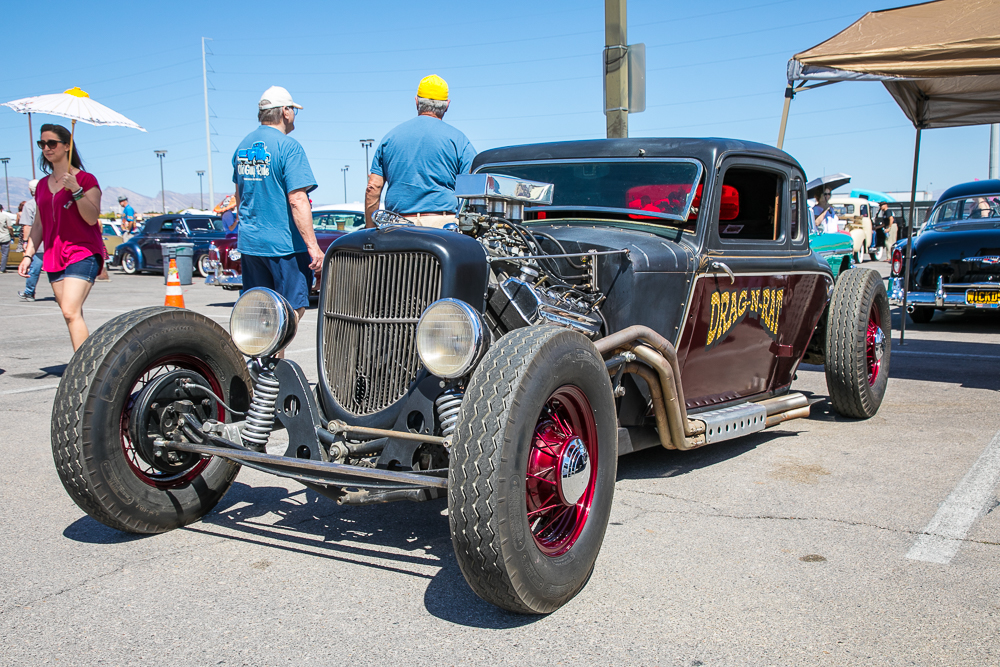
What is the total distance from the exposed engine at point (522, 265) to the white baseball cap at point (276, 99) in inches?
76.3

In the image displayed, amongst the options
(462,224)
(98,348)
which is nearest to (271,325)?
(98,348)

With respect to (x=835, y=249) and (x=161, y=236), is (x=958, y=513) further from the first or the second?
(x=161, y=236)

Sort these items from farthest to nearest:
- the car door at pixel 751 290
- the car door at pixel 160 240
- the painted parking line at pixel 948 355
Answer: the car door at pixel 160 240, the painted parking line at pixel 948 355, the car door at pixel 751 290

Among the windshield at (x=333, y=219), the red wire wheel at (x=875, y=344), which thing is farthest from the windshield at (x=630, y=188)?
the windshield at (x=333, y=219)

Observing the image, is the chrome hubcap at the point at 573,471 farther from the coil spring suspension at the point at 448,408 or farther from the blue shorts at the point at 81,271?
the blue shorts at the point at 81,271

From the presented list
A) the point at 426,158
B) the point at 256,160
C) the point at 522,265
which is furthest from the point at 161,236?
the point at 522,265

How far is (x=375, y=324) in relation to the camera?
3189mm

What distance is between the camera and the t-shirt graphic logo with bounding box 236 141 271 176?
4.91 meters

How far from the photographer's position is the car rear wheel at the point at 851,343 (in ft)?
16.8

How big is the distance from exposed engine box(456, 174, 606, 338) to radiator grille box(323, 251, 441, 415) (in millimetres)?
347

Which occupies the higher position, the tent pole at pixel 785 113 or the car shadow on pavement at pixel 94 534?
the tent pole at pixel 785 113

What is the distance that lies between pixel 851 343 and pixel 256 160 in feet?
12.3

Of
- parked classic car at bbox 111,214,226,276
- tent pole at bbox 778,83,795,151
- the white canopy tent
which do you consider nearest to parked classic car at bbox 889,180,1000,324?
the white canopy tent

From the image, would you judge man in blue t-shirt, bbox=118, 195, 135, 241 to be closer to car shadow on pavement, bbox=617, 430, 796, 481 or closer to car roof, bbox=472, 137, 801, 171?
car roof, bbox=472, 137, 801, 171
